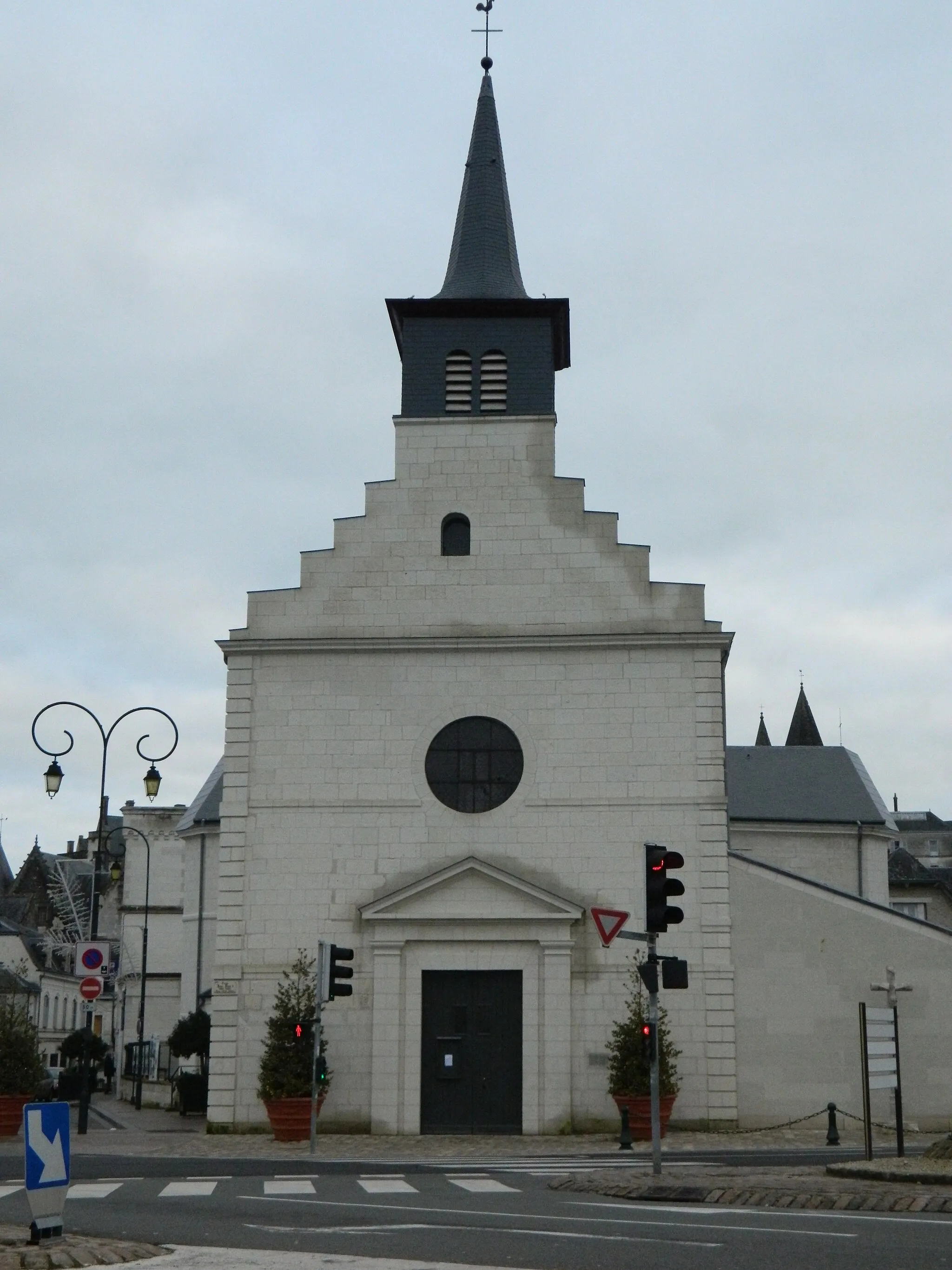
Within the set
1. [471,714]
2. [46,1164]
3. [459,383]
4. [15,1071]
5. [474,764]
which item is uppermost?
[459,383]

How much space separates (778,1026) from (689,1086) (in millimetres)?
1858

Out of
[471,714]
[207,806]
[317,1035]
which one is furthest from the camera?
[207,806]

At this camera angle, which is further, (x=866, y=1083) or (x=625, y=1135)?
(x=625, y=1135)

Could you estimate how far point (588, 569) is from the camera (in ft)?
92.4

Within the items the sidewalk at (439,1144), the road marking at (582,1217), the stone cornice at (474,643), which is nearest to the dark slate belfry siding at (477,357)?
the stone cornice at (474,643)

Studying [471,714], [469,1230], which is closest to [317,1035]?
[471,714]

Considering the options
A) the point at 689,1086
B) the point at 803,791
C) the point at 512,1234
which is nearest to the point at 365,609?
the point at 689,1086

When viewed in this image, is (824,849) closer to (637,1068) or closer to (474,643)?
(474,643)

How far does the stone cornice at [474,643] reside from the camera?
1089 inches

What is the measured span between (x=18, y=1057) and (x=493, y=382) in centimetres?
1495

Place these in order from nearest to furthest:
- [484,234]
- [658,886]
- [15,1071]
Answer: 1. [658,886]
2. [15,1071]
3. [484,234]

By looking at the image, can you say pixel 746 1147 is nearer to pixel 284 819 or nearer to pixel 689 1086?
pixel 689 1086

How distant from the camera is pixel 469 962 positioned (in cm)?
2644

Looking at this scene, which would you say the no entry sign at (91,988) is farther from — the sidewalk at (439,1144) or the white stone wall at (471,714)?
the sidewalk at (439,1144)
